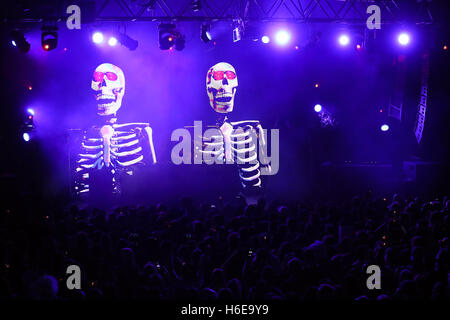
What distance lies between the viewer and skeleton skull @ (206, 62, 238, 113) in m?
14.1

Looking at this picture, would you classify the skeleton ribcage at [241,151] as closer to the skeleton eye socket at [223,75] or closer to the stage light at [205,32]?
the skeleton eye socket at [223,75]

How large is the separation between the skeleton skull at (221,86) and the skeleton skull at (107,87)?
2.95m

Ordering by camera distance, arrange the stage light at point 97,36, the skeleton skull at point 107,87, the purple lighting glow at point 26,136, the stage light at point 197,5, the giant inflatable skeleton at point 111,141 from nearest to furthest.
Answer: the stage light at point 197,5 → the stage light at point 97,36 → the purple lighting glow at point 26,136 → the giant inflatable skeleton at point 111,141 → the skeleton skull at point 107,87

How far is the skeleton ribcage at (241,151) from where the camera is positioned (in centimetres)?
1393

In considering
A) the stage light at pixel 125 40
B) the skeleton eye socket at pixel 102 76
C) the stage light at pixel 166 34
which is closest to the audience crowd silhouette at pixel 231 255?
the stage light at pixel 166 34

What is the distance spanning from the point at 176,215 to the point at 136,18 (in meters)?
5.01

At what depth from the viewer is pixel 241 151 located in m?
14.0

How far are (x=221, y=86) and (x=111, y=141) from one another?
4029mm

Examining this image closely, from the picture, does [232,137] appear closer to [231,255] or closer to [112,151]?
[112,151]

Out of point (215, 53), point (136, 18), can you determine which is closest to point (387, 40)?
point (215, 53)

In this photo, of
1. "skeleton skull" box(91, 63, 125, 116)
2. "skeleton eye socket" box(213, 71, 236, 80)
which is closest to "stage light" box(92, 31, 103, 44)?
"skeleton skull" box(91, 63, 125, 116)

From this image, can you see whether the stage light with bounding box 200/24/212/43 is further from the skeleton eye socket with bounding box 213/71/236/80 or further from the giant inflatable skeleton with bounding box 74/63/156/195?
the giant inflatable skeleton with bounding box 74/63/156/195

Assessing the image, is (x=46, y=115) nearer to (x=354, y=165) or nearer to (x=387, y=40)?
(x=354, y=165)

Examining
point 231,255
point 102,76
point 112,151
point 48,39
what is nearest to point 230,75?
point 102,76
